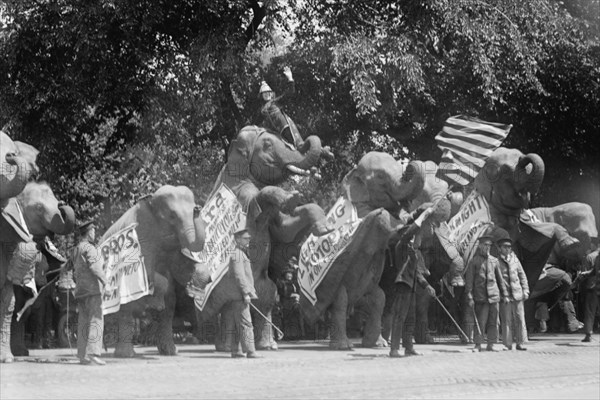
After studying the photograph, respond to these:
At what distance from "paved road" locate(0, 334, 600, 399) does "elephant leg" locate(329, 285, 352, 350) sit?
0.99ft

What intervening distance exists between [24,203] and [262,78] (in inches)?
381

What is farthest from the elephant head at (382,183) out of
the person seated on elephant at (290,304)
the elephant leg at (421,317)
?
the elephant leg at (421,317)

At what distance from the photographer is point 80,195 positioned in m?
26.5

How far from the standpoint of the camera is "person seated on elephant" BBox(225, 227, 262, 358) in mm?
15875

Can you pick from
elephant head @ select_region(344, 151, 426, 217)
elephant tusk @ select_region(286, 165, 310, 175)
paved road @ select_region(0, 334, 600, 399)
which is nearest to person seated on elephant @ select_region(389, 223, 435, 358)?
paved road @ select_region(0, 334, 600, 399)

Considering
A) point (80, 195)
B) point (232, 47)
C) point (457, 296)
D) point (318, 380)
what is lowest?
point (318, 380)

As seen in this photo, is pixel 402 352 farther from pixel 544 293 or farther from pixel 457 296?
pixel 544 293

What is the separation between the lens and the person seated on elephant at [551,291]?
21547mm

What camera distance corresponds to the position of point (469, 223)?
2006cm

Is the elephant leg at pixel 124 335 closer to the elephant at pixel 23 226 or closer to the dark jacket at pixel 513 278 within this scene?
the elephant at pixel 23 226

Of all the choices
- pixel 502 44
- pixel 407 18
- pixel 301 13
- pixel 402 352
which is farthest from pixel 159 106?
pixel 402 352

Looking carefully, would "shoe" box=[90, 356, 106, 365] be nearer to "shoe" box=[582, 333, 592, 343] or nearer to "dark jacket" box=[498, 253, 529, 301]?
"dark jacket" box=[498, 253, 529, 301]

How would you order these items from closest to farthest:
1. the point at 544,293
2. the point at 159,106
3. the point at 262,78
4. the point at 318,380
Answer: the point at 318,380 < the point at 544,293 < the point at 159,106 < the point at 262,78

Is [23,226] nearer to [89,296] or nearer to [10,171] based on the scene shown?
[10,171]
